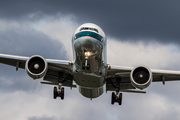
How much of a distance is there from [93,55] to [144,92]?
8.02 metres

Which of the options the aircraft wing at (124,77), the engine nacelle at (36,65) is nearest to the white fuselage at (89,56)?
the aircraft wing at (124,77)

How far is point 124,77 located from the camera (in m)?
28.0

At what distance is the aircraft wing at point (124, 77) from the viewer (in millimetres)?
25672

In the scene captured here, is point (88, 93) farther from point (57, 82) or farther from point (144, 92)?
point (144, 92)

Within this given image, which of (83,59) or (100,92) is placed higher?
(83,59)

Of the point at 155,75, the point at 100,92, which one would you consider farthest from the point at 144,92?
the point at 100,92

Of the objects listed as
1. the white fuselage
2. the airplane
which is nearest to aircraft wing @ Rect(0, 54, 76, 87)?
the airplane

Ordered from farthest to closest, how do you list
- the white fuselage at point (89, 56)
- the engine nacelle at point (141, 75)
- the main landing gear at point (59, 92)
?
1. the main landing gear at point (59, 92)
2. the engine nacelle at point (141, 75)
3. the white fuselage at point (89, 56)

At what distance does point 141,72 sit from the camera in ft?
79.6

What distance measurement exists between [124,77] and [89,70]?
5.75 metres

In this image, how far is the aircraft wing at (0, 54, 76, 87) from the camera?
83.8ft

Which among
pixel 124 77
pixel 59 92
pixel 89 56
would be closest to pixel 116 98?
pixel 124 77

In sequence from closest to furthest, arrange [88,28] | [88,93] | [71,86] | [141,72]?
[88,28] → [141,72] → [88,93] → [71,86]

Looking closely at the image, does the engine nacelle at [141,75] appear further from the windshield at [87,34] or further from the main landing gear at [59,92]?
the main landing gear at [59,92]
